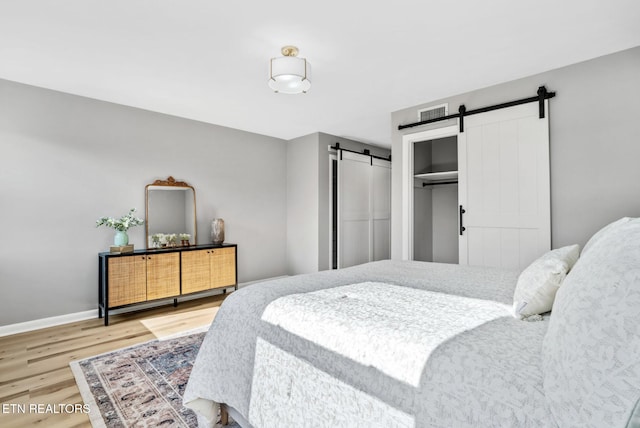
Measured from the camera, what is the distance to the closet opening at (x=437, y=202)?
5137 millimetres

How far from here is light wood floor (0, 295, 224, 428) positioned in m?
1.91

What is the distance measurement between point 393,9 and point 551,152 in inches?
82.0

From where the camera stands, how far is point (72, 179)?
3611 mm

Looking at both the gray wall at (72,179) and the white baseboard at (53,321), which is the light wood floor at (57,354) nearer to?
the white baseboard at (53,321)

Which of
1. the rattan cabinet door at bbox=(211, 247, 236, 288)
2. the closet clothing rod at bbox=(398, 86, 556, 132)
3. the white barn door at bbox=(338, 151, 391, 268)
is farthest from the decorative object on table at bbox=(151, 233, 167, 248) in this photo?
the closet clothing rod at bbox=(398, 86, 556, 132)

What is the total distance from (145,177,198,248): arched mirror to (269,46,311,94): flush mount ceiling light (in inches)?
93.5

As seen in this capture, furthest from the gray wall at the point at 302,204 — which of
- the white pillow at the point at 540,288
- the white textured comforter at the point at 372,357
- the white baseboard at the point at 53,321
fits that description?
the white pillow at the point at 540,288

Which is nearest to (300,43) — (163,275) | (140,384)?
(140,384)

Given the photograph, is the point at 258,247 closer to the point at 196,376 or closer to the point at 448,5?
the point at 196,376

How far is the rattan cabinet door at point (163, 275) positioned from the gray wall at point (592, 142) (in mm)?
4140

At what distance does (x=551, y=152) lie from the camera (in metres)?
3.06

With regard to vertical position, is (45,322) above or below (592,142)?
below

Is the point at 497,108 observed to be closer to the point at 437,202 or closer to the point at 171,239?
the point at 437,202

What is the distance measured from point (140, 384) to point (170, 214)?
2.58 m
